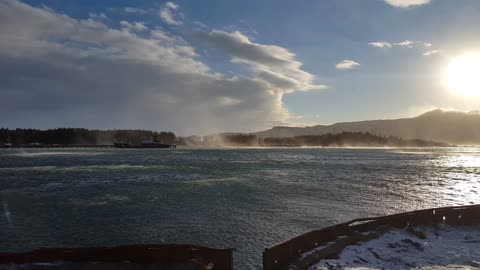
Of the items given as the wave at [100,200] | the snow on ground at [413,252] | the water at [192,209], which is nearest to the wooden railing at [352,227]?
the snow on ground at [413,252]

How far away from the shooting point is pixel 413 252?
68.5ft

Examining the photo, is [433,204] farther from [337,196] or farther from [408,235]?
[408,235]

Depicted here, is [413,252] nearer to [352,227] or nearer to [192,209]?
[352,227]

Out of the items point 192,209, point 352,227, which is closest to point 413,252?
point 352,227

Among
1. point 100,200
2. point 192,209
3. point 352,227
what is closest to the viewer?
point 352,227

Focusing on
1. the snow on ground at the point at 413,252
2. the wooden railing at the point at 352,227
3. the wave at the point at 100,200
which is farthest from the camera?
the wave at the point at 100,200

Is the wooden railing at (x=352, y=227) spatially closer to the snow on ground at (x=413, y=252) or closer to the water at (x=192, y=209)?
the snow on ground at (x=413, y=252)

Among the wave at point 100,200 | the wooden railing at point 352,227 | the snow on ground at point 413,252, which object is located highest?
the wooden railing at point 352,227

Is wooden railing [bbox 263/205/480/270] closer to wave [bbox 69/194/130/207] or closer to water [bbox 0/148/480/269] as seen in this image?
water [bbox 0/148/480/269]

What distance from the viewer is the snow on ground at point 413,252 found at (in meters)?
18.4

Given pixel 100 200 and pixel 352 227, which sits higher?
pixel 352 227

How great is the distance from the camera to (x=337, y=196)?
4256cm

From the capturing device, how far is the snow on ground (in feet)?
60.5

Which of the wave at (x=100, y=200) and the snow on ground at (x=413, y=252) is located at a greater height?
the wave at (x=100, y=200)
